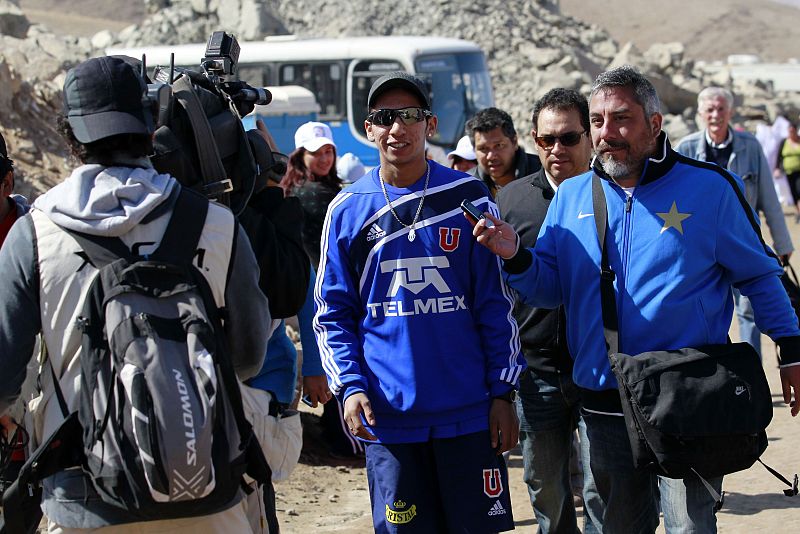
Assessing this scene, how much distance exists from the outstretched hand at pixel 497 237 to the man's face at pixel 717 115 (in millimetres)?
5170

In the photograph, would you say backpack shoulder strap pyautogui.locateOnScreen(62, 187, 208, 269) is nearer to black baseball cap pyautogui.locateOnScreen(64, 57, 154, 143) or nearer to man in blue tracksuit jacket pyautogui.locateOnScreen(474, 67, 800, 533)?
black baseball cap pyautogui.locateOnScreen(64, 57, 154, 143)

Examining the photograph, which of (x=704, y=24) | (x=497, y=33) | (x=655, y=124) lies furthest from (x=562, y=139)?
(x=704, y=24)

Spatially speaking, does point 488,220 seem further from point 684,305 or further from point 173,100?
point 173,100

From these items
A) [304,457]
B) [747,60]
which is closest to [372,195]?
[304,457]

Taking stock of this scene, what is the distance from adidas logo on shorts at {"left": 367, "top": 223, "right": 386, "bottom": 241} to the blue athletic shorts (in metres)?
0.71

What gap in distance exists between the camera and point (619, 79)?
13.8 ft

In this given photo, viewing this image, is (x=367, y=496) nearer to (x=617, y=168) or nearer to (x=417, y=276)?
(x=417, y=276)

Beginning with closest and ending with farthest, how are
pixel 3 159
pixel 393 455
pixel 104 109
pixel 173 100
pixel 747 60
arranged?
pixel 104 109, pixel 173 100, pixel 393 455, pixel 3 159, pixel 747 60

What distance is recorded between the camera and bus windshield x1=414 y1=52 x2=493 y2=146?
2322 centimetres

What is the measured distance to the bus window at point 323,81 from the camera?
24.3 m

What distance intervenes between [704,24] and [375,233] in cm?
11381

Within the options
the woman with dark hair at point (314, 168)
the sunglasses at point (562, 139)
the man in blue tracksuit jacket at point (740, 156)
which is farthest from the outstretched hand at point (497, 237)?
the man in blue tracksuit jacket at point (740, 156)

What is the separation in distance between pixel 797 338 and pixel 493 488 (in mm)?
1182

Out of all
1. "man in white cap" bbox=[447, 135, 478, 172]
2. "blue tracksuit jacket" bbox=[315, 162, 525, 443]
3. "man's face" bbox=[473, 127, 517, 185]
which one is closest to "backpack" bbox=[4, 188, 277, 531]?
"blue tracksuit jacket" bbox=[315, 162, 525, 443]
